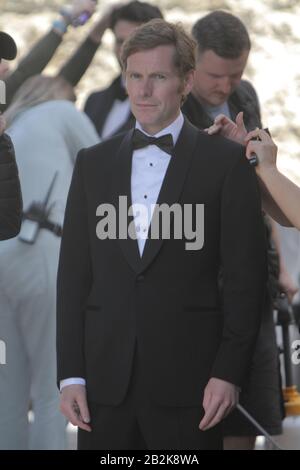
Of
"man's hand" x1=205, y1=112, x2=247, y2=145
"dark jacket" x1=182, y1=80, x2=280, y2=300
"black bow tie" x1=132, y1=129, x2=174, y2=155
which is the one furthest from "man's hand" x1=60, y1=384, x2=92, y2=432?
"dark jacket" x1=182, y1=80, x2=280, y2=300

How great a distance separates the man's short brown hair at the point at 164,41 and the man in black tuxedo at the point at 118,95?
1.71m

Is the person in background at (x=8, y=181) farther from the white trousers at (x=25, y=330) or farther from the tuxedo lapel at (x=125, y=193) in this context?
the white trousers at (x=25, y=330)

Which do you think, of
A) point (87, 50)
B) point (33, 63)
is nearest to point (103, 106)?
point (87, 50)

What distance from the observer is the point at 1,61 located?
3.72 m

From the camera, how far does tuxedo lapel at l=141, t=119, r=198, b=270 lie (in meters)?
3.39

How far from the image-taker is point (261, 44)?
826cm

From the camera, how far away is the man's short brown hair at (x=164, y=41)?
11.4 feet

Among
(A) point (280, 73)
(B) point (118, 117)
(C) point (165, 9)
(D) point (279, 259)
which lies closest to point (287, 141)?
(A) point (280, 73)

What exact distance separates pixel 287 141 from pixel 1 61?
14.4 feet

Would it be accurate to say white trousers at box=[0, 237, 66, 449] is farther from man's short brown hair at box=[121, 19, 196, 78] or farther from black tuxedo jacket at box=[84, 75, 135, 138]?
man's short brown hair at box=[121, 19, 196, 78]

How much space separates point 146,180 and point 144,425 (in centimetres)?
67

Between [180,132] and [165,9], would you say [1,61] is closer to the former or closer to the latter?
[180,132]

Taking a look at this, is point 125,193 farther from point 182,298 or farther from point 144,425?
point 144,425

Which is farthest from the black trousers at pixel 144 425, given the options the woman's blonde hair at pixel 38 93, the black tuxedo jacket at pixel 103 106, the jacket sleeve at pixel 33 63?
the black tuxedo jacket at pixel 103 106
